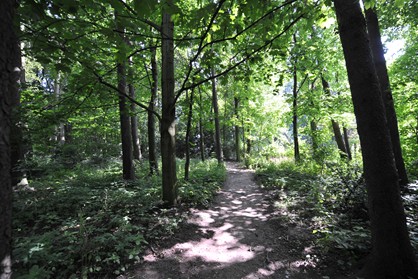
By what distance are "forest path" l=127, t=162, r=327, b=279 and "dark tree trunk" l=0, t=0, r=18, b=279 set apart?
2412mm

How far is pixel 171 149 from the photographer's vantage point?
17.5 feet

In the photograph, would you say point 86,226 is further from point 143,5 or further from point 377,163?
point 377,163

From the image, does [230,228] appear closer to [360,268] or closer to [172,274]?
[172,274]

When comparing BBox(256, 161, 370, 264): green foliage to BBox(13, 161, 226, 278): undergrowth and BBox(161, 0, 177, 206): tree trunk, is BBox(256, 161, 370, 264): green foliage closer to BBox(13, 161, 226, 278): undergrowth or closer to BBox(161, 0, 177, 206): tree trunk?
BBox(13, 161, 226, 278): undergrowth

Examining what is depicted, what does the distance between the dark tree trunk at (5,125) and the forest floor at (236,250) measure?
2372mm

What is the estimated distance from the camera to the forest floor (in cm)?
338

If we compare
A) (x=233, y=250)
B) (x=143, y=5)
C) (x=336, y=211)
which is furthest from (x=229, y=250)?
(x=143, y=5)

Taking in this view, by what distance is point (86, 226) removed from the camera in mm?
4109

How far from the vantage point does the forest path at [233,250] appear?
11.2ft

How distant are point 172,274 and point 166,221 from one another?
1316 millimetres

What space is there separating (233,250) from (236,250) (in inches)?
2.2

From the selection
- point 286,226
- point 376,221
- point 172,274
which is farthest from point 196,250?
point 376,221

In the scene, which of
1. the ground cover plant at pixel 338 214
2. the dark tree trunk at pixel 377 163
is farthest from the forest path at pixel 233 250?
the dark tree trunk at pixel 377 163

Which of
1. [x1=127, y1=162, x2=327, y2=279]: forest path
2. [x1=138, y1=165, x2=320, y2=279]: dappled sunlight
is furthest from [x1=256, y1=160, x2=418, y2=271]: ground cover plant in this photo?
[x1=138, y1=165, x2=320, y2=279]: dappled sunlight
